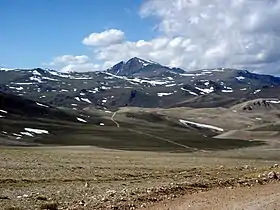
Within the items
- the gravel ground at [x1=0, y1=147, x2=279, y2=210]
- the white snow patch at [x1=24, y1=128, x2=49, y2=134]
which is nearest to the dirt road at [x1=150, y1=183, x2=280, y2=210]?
the gravel ground at [x1=0, y1=147, x2=279, y2=210]

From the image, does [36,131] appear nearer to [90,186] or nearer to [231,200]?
[90,186]

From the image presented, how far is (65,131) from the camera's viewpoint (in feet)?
519

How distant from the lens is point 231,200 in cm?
2370

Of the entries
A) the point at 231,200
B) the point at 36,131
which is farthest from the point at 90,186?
the point at 36,131

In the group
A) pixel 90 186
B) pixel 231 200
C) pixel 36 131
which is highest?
pixel 36 131

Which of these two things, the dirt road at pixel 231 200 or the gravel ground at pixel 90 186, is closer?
the dirt road at pixel 231 200

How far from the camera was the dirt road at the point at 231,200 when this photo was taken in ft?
72.5

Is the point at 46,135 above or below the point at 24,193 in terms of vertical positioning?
above

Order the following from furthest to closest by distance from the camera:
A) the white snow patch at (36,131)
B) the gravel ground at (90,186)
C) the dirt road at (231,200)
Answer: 1. the white snow patch at (36,131)
2. the gravel ground at (90,186)
3. the dirt road at (231,200)

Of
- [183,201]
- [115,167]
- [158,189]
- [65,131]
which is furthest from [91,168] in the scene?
[65,131]

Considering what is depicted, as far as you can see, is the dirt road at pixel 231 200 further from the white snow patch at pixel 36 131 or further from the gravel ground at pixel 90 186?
the white snow patch at pixel 36 131

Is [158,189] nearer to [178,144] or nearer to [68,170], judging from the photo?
[68,170]

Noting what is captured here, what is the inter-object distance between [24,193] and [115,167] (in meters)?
18.8

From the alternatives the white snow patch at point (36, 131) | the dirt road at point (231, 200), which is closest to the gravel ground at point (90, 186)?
the dirt road at point (231, 200)
